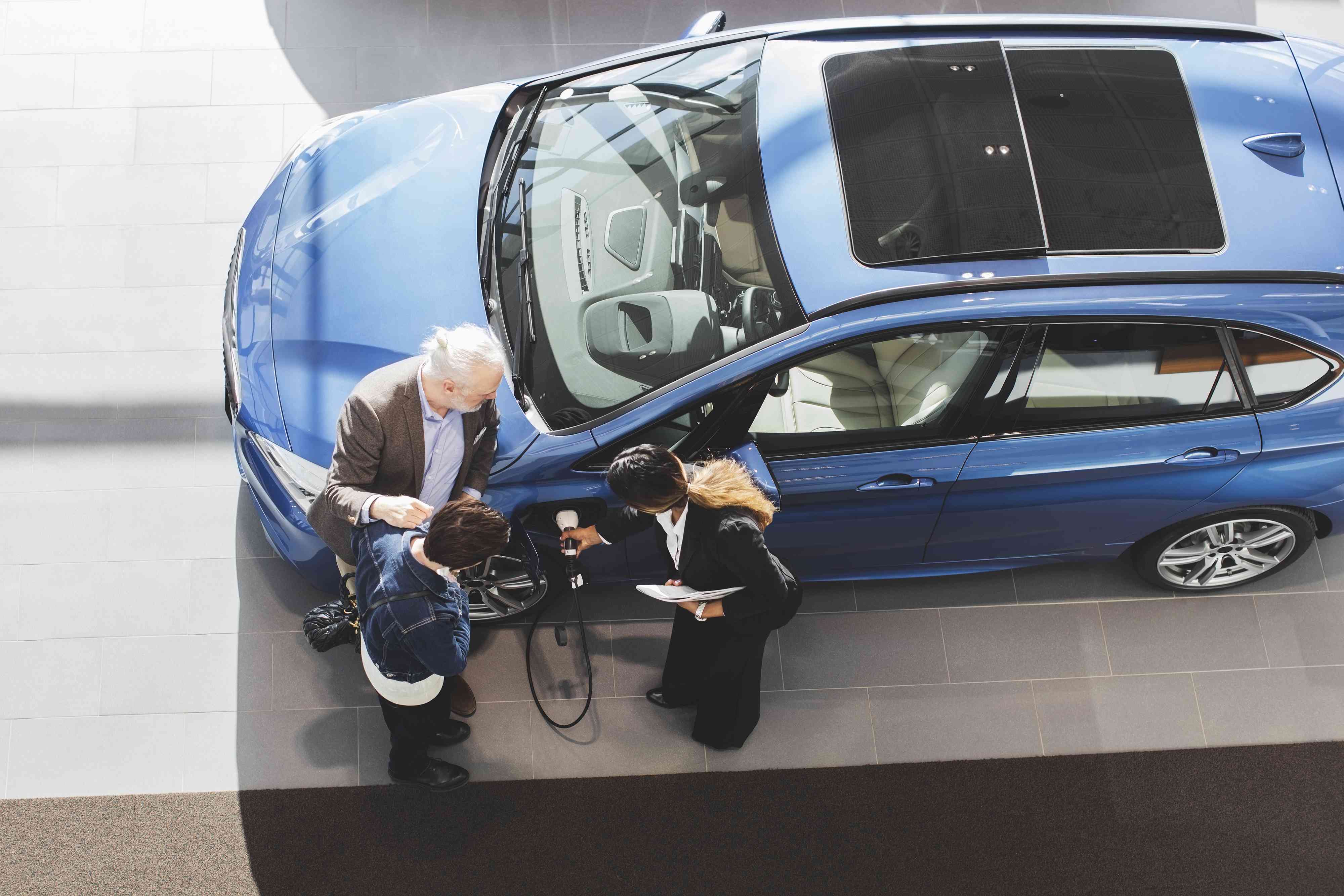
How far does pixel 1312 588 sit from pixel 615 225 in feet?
11.1

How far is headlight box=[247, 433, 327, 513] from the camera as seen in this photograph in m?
3.37

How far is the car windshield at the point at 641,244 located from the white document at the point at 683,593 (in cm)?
60

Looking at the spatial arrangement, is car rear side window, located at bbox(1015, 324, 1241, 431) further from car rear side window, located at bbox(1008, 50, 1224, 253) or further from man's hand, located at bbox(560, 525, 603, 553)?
man's hand, located at bbox(560, 525, 603, 553)

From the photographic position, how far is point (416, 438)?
310 cm

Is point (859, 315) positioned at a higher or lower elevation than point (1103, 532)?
higher

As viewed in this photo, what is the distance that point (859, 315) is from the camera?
301 cm

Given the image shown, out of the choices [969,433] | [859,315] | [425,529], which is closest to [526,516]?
→ [425,529]

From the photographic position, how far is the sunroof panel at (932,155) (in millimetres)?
3057

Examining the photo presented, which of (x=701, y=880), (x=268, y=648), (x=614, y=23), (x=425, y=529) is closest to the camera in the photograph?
(x=425, y=529)

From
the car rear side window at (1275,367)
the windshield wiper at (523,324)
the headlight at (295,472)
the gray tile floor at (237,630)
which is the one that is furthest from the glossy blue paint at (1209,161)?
the headlight at (295,472)

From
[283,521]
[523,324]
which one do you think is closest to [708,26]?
[523,324]

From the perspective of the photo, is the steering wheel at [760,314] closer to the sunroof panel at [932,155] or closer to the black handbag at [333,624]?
the sunroof panel at [932,155]

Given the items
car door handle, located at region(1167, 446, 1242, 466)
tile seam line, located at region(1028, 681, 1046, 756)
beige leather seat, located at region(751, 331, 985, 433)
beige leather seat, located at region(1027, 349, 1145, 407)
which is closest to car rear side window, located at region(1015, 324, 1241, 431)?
beige leather seat, located at region(1027, 349, 1145, 407)

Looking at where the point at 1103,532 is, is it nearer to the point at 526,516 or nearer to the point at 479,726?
the point at 526,516
